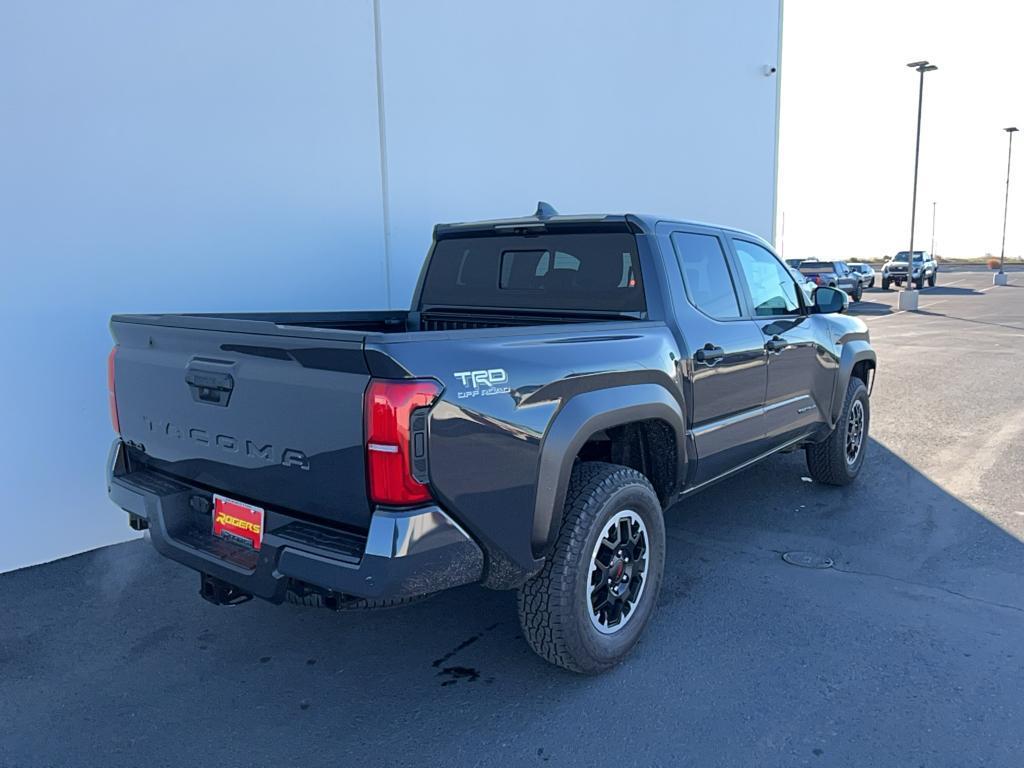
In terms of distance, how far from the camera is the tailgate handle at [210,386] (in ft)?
9.26

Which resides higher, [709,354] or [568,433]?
[709,354]

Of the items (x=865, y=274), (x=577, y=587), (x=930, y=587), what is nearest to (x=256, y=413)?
(x=577, y=587)

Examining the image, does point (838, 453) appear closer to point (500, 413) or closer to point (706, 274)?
point (706, 274)

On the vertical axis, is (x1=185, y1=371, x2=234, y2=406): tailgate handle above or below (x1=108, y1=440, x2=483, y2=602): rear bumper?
above

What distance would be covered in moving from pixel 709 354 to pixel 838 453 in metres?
2.34

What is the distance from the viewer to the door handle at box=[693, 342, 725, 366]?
3.88 meters

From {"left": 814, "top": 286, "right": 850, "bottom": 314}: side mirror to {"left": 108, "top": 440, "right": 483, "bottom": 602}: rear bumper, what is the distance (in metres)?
3.58

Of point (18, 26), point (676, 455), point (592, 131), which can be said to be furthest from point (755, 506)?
point (18, 26)

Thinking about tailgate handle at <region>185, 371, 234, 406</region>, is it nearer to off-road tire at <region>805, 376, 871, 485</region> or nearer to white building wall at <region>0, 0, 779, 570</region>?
white building wall at <region>0, 0, 779, 570</region>

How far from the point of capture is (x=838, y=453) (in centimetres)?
571

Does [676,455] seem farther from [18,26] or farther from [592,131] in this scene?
[592,131]

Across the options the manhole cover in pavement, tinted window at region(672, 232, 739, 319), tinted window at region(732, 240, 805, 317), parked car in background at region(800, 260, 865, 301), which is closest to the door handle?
tinted window at region(672, 232, 739, 319)

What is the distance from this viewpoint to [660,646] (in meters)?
3.54

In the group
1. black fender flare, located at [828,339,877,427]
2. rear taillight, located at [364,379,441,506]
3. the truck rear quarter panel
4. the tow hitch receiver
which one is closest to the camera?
rear taillight, located at [364,379,441,506]
